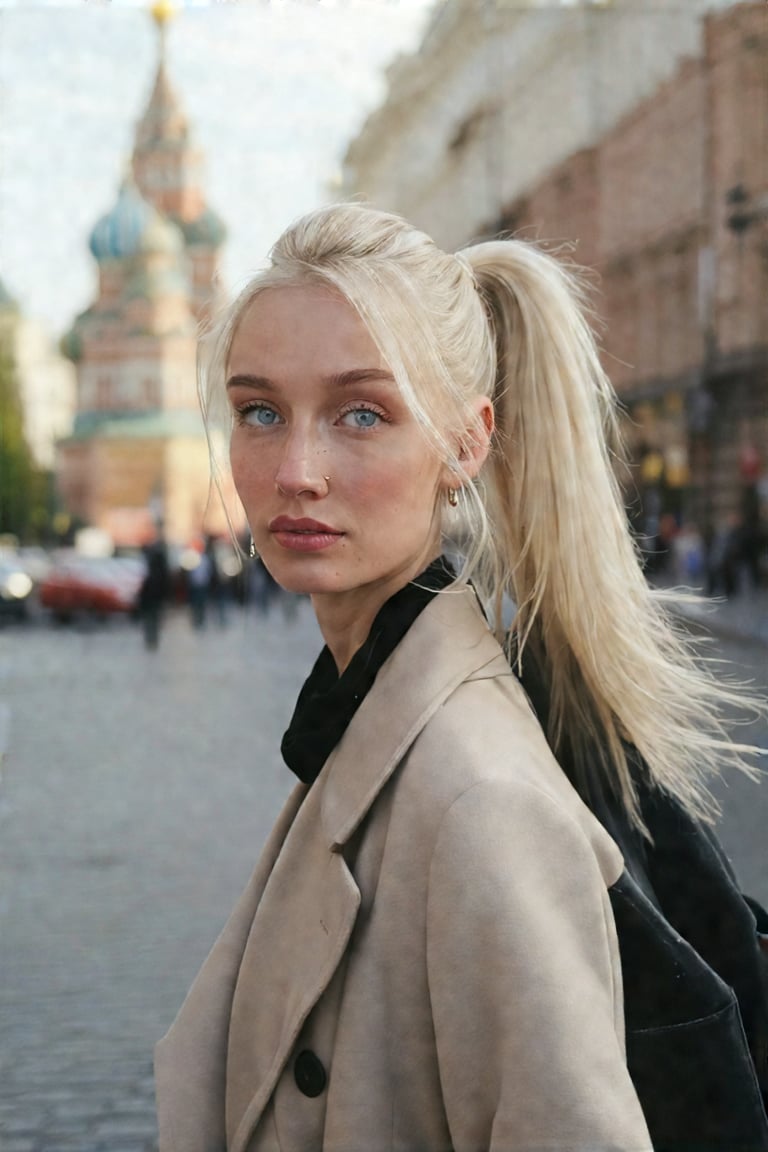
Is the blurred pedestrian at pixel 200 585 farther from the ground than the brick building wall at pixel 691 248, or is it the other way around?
the brick building wall at pixel 691 248

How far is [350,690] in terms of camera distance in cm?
147

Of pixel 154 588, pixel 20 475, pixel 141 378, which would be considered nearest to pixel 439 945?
pixel 154 588

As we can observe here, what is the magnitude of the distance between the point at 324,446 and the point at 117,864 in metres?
5.51

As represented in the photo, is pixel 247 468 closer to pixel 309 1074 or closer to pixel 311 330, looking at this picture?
pixel 311 330

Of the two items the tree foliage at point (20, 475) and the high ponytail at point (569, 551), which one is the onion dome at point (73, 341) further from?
the high ponytail at point (569, 551)

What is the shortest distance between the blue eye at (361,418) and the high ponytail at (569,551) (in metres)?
0.20

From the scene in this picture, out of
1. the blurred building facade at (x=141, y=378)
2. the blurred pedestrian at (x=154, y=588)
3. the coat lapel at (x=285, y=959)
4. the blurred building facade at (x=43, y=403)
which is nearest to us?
the coat lapel at (x=285, y=959)

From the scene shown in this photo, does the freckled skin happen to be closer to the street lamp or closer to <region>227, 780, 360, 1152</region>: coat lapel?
<region>227, 780, 360, 1152</region>: coat lapel

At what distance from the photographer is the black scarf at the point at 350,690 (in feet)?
4.82

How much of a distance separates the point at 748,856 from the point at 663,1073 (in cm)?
512

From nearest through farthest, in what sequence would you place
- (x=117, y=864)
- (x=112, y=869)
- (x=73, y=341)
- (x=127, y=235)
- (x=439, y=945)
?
1. (x=439, y=945)
2. (x=112, y=869)
3. (x=117, y=864)
4. (x=127, y=235)
5. (x=73, y=341)

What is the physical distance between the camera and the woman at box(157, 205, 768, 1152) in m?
1.24

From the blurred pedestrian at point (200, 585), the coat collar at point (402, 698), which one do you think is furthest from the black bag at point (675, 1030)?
the blurred pedestrian at point (200, 585)

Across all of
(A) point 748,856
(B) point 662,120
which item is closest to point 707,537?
(B) point 662,120
